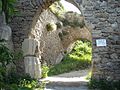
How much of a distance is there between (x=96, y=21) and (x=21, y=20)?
240 centimetres

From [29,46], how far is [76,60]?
7.50m

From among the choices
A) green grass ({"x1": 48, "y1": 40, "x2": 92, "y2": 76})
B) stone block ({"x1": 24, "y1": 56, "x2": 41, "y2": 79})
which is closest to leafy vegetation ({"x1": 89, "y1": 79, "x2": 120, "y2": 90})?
stone block ({"x1": 24, "y1": 56, "x2": 41, "y2": 79})

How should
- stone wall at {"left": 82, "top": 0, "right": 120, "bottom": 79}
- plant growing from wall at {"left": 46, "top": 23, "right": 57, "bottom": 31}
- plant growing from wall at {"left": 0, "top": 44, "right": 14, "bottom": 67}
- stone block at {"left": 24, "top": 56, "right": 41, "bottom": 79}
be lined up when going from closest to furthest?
plant growing from wall at {"left": 0, "top": 44, "right": 14, "bottom": 67} < stone wall at {"left": 82, "top": 0, "right": 120, "bottom": 79} < stone block at {"left": 24, "top": 56, "right": 41, "bottom": 79} < plant growing from wall at {"left": 46, "top": 23, "right": 57, "bottom": 31}

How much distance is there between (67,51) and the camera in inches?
676

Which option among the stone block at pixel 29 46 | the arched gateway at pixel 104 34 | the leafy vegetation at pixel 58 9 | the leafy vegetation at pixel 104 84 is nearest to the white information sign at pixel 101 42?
the arched gateway at pixel 104 34

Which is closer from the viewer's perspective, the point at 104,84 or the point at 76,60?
the point at 104,84

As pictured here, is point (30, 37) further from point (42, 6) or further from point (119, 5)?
point (119, 5)

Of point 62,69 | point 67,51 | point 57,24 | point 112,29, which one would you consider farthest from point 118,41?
point 67,51

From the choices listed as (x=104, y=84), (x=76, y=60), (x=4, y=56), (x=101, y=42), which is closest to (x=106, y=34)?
(x=101, y=42)

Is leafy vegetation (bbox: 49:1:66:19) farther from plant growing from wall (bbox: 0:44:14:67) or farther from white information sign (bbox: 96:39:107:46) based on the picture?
plant growing from wall (bbox: 0:44:14:67)

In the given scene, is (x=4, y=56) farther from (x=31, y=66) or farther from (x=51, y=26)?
(x=51, y=26)

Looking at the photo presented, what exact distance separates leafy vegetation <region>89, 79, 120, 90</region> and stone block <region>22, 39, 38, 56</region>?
7.42 feet

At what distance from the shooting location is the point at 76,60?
1625 centimetres

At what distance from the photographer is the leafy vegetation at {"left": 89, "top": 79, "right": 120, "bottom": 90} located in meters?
7.57
